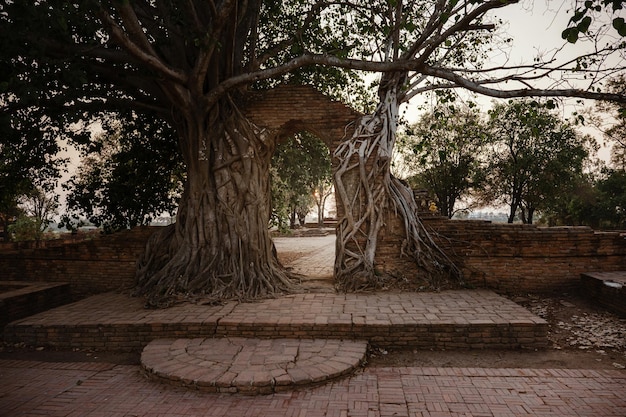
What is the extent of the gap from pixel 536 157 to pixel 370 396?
18119 mm

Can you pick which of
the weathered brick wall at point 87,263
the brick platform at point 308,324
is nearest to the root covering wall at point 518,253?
the weathered brick wall at point 87,263

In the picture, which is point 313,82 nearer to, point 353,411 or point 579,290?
point 579,290

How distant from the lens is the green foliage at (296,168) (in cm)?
1170

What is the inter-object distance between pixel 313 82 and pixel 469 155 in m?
12.7

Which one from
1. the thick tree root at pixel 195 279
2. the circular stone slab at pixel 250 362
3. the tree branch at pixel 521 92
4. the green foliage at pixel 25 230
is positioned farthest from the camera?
the green foliage at pixel 25 230

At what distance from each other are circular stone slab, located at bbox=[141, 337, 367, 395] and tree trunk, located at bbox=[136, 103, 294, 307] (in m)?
1.69

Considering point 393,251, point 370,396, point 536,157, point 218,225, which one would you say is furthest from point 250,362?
point 536,157

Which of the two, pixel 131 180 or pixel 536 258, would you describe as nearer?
pixel 536 258

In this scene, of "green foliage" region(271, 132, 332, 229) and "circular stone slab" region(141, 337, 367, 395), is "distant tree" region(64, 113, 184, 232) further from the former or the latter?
"circular stone slab" region(141, 337, 367, 395)

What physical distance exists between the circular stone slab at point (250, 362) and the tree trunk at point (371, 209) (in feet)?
7.40

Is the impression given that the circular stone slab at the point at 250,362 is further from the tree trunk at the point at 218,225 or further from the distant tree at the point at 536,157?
the distant tree at the point at 536,157

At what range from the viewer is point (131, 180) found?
8.66 meters

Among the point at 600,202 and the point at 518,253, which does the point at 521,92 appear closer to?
the point at 518,253

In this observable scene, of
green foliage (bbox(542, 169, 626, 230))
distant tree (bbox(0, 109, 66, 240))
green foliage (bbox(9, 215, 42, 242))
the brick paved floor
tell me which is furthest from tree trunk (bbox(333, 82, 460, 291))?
green foliage (bbox(542, 169, 626, 230))
